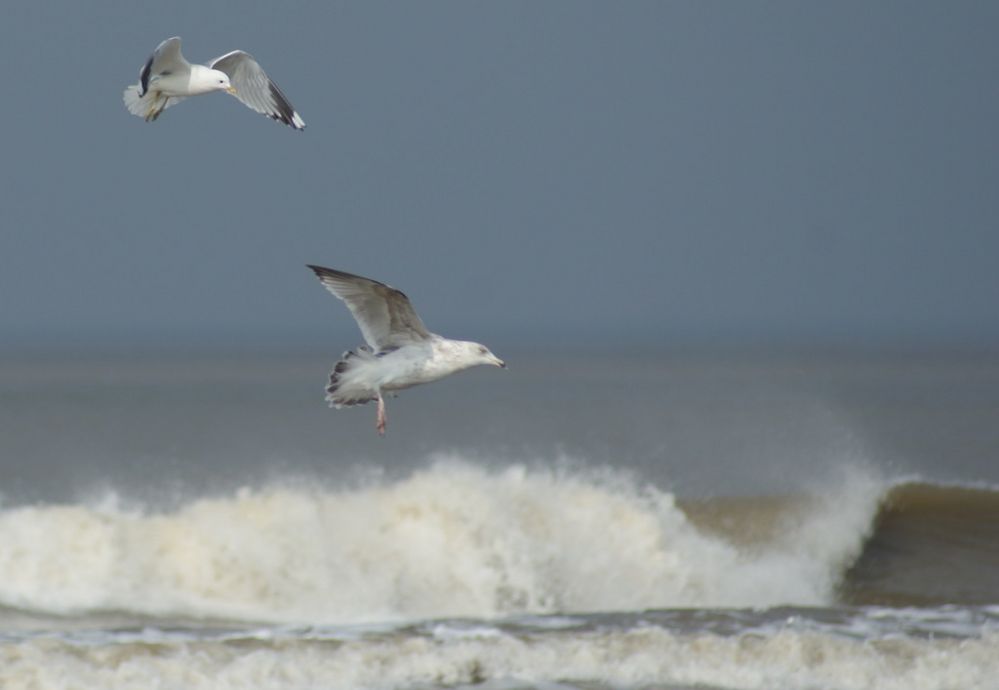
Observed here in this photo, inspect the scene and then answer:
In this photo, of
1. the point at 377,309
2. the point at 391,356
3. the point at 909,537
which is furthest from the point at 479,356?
the point at 909,537

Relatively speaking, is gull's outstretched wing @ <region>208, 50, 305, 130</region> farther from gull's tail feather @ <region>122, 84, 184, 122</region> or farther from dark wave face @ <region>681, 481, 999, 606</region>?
dark wave face @ <region>681, 481, 999, 606</region>

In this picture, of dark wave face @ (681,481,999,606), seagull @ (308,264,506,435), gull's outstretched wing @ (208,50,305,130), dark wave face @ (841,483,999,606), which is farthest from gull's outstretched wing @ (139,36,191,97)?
dark wave face @ (841,483,999,606)

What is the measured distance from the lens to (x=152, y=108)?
1473 centimetres

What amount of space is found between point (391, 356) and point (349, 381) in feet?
1.26

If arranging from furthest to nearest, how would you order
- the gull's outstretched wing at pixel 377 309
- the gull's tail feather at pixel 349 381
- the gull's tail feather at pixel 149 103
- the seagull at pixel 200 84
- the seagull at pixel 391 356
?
the gull's tail feather at pixel 149 103, the seagull at pixel 200 84, the gull's tail feather at pixel 349 381, the seagull at pixel 391 356, the gull's outstretched wing at pixel 377 309

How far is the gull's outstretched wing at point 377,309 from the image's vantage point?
12.3 metres

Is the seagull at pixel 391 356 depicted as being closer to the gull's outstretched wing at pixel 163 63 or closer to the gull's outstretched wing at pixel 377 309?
the gull's outstretched wing at pixel 377 309

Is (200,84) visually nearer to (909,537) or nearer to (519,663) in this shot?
(519,663)

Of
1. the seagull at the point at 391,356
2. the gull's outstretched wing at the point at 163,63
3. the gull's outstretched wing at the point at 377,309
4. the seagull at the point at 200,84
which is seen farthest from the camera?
the seagull at the point at 200,84

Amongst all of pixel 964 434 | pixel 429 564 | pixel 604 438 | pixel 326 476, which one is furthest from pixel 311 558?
pixel 964 434

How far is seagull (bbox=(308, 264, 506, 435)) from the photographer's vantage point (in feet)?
41.4

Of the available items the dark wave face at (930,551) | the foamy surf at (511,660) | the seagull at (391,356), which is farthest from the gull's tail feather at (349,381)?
the dark wave face at (930,551)

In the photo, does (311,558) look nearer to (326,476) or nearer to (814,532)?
(814,532)

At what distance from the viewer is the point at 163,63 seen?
46.7ft
